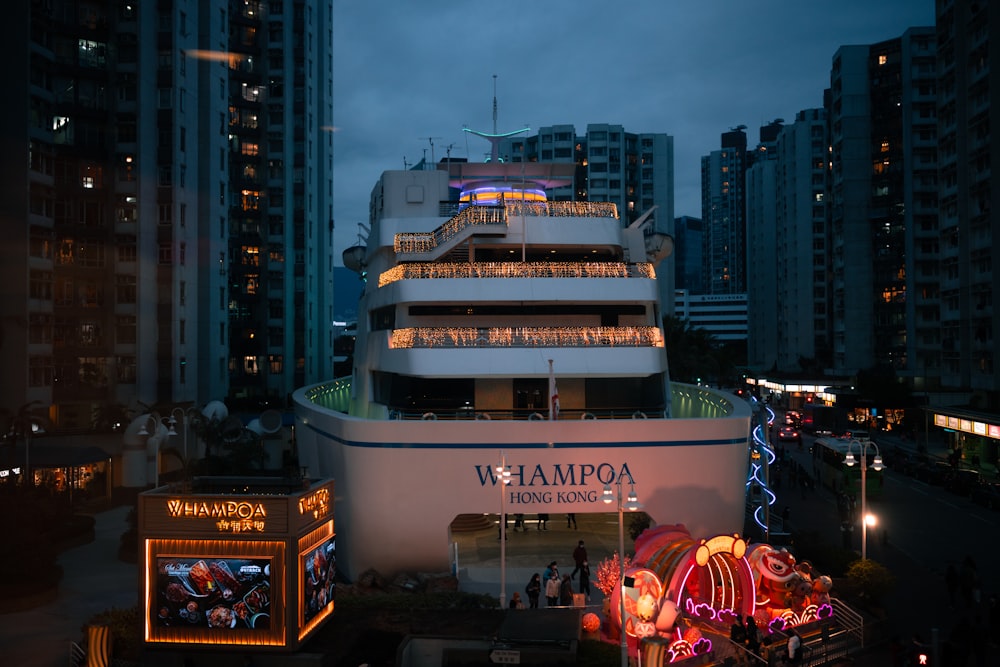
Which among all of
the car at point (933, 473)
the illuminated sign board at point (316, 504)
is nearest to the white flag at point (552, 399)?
the illuminated sign board at point (316, 504)

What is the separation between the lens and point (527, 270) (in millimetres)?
26375

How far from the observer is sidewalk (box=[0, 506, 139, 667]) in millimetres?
17906

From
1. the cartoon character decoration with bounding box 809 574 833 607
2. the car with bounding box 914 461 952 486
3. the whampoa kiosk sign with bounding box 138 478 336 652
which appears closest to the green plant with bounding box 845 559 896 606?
the cartoon character decoration with bounding box 809 574 833 607

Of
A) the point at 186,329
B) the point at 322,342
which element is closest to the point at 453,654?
the point at 186,329

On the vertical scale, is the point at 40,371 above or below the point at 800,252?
below

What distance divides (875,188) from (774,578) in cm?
7455

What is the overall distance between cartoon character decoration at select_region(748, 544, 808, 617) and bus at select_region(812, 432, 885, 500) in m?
13.7

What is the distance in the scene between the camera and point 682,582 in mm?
16781

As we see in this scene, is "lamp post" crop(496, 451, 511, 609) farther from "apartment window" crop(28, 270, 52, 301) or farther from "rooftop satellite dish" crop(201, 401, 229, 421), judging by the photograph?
"apartment window" crop(28, 270, 52, 301)

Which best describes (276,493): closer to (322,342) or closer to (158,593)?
(158,593)

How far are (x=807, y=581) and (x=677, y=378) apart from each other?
66.5 metres

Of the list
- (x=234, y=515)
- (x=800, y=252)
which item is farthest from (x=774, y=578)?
(x=800, y=252)

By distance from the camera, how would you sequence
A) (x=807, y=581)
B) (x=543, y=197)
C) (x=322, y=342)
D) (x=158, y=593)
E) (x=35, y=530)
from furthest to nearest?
1. (x=322, y=342)
2. (x=543, y=197)
3. (x=35, y=530)
4. (x=807, y=581)
5. (x=158, y=593)

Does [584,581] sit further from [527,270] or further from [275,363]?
[275,363]
